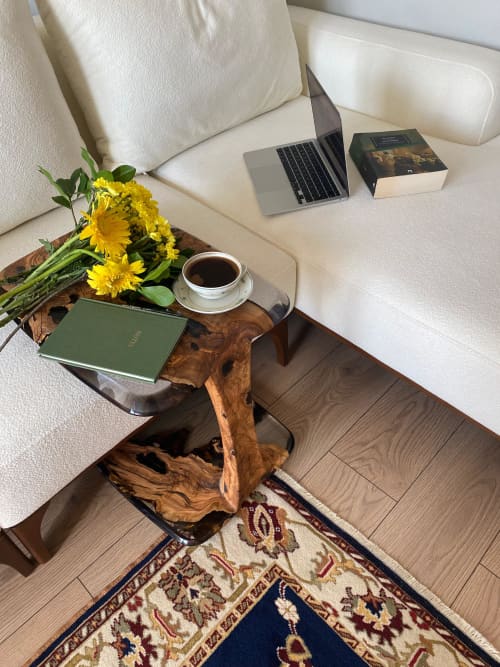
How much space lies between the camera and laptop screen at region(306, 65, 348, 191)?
1.05m

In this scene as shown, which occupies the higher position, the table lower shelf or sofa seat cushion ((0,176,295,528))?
sofa seat cushion ((0,176,295,528))

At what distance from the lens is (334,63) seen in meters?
1.48

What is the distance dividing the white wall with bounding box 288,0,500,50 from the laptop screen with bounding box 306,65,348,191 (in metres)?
0.54

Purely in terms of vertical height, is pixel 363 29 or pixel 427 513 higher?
pixel 363 29

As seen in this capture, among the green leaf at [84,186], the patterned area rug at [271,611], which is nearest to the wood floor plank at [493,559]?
the patterned area rug at [271,611]

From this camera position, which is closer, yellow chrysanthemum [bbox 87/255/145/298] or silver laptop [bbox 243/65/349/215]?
yellow chrysanthemum [bbox 87/255/145/298]

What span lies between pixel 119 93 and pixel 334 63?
2.34 ft

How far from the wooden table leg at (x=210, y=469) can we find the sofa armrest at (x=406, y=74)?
99 centimetres

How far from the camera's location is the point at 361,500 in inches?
43.5

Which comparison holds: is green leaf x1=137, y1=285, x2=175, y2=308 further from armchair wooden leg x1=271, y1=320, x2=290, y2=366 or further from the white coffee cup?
armchair wooden leg x1=271, y1=320, x2=290, y2=366

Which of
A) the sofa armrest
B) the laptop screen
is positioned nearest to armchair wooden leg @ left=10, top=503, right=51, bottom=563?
the laptop screen

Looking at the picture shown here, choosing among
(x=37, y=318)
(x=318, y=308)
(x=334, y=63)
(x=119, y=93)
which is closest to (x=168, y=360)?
(x=37, y=318)

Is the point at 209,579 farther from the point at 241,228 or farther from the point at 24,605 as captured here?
the point at 241,228

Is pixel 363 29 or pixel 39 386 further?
pixel 363 29
